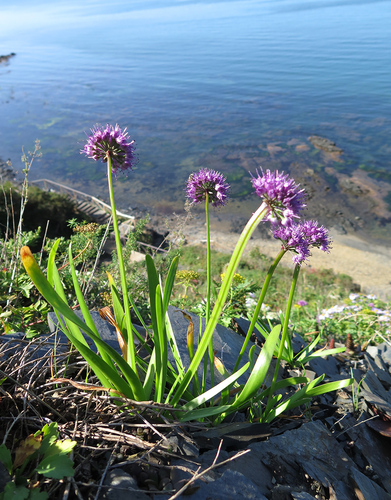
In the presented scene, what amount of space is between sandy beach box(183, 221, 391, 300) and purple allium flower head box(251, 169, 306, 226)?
51.8ft

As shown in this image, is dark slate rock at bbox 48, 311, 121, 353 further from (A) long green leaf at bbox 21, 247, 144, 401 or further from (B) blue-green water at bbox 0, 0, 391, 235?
(B) blue-green water at bbox 0, 0, 391, 235

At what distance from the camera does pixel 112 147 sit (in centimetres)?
206

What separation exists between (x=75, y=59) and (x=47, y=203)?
8138 cm

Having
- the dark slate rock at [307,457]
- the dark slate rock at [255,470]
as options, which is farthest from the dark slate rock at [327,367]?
the dark slate rock at [255,470]

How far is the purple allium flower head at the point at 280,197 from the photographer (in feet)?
5.37

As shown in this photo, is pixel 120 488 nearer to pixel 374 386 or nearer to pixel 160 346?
pixel 160 346

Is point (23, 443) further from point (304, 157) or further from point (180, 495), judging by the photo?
point (304, 157)

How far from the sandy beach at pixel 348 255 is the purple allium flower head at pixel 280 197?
15799 mm

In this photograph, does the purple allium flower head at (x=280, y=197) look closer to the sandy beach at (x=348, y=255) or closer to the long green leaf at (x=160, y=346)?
the long green leaf at (x=160, y=346)

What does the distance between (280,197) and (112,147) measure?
1.01m

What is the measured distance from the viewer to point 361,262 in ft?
61.6

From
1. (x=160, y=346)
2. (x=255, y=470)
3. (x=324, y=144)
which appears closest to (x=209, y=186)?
(x=160, y=346)

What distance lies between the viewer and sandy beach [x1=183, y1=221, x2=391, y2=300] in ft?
56.9

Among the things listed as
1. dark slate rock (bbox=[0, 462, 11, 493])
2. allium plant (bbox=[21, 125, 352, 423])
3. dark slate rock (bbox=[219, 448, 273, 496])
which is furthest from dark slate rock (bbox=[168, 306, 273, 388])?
dark slate rock (bbox=[0, 462, 11, 493])
